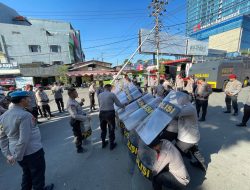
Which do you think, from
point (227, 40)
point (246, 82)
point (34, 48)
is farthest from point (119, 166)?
point (227, 40)

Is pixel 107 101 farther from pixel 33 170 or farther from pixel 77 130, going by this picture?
pixel 33 170

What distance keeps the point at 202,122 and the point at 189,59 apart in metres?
22.1

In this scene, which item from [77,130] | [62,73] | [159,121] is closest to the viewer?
[159,121]

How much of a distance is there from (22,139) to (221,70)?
42.5ft

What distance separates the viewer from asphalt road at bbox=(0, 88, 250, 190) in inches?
Result: 97.6

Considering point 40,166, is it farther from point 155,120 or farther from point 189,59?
point 189,59

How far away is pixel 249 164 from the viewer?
9.36ft

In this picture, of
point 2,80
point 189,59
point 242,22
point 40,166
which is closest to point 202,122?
point 40,166

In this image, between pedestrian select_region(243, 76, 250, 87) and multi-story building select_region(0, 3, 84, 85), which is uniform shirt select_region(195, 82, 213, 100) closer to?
pedestrian select_region(243, 76, 250, 87)

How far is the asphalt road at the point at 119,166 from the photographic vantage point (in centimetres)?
248

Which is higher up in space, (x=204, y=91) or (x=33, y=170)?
(x=204, y=91)

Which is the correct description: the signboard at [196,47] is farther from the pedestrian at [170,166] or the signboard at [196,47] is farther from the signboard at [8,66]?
the signboard at [8,66]

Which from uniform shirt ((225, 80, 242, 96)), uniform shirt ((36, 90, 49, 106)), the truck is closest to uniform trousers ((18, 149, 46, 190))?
uniform shirt ((36, 90, 49, 106))

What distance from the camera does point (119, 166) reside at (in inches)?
119
